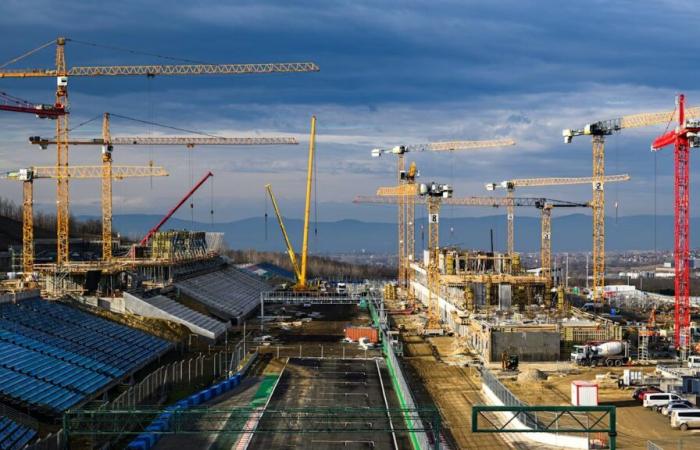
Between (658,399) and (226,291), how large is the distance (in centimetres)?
5469

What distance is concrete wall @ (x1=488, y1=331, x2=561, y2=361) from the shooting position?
5278 centimetres

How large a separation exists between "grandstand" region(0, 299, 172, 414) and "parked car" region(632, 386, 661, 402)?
2469 centimetres

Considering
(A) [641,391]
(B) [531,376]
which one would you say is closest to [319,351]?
(B) [531,376]

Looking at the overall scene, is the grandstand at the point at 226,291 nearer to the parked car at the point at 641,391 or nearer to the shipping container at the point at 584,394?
the parked car at the point at 641,391

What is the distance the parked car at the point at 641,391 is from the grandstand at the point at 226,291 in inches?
1483

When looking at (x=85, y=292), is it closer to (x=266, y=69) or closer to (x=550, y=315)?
(x=550, y=315)

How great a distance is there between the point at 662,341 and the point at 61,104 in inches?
2166

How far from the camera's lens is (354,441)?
31797mm

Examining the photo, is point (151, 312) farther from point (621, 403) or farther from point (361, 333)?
point (621, 403)

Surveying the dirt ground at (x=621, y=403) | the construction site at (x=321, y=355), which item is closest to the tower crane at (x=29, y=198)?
the construction site at (x=321, y=355)

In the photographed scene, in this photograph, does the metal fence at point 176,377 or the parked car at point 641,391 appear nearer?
the metal fence at point 176,377

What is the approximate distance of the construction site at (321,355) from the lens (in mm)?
31547

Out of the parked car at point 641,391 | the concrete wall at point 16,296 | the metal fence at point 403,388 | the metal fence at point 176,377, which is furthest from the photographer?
the concrete wall at point 16,296

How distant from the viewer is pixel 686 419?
115 feet
